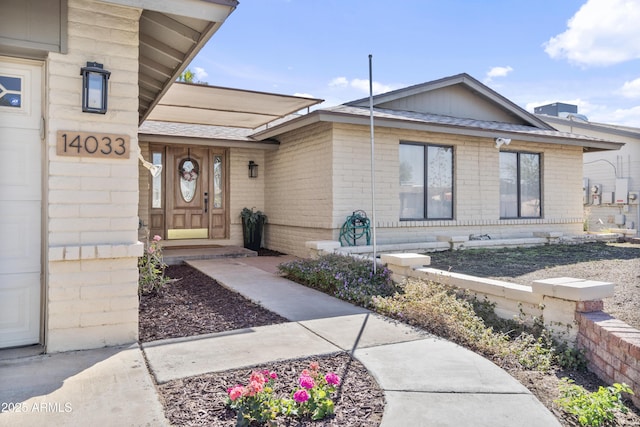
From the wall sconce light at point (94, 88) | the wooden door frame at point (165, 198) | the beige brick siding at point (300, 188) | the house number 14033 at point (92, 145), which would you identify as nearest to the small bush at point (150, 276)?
the house number 14033 at point (92, 145)

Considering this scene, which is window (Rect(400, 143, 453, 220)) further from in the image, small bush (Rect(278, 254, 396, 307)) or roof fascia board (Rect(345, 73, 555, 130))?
small bush (Rect(278, 254, 396, 307))

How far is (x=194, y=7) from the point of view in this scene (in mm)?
3668

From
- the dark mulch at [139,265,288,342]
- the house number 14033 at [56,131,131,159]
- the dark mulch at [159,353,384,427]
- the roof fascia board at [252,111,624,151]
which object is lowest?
the dark mulch at [159,353,384,427]

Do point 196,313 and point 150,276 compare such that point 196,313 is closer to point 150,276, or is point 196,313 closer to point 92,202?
point 150,276

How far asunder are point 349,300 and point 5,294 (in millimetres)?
3537

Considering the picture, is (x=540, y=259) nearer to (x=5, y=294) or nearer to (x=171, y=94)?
(x=171, y=94)

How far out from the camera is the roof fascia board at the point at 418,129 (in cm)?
827

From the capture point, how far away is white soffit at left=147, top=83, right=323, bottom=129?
776 cm

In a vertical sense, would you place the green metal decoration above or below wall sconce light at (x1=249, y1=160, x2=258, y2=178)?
below

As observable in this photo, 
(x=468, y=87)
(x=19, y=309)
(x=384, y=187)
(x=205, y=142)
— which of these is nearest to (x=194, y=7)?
(x=19, y=309)

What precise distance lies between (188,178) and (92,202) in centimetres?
747

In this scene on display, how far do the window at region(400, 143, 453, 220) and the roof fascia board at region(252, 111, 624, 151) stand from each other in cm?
67

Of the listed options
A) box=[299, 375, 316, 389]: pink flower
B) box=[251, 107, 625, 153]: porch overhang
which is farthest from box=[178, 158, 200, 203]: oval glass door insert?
box=[299, 375, 316, 389]: pink flower

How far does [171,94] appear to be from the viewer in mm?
7961
